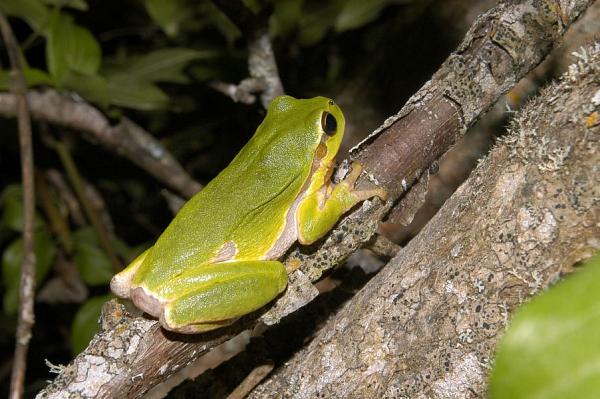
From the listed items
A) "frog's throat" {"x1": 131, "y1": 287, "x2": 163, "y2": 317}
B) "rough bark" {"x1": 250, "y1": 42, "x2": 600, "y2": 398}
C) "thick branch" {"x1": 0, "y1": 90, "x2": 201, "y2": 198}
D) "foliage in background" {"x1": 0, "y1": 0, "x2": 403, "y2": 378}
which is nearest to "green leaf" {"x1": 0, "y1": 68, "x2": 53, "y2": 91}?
"foliage in background" {"x1": 0, "y1": 0, "x2": 403, "y2": 378}

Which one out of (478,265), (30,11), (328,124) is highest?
(30,11)

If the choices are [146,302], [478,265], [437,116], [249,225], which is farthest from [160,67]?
[478,265]

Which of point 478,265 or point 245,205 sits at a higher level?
point 245,205

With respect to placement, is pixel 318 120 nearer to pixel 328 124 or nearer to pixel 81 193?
pixel 328 124

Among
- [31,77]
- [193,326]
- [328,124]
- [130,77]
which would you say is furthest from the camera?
[130,77]

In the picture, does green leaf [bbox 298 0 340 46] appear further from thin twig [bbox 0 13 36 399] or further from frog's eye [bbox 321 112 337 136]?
thin twig [bbox 0 13 36 399]

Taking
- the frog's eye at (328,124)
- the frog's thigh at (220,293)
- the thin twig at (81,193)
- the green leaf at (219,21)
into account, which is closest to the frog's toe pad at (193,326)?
the frog's thigh at (220,293)
